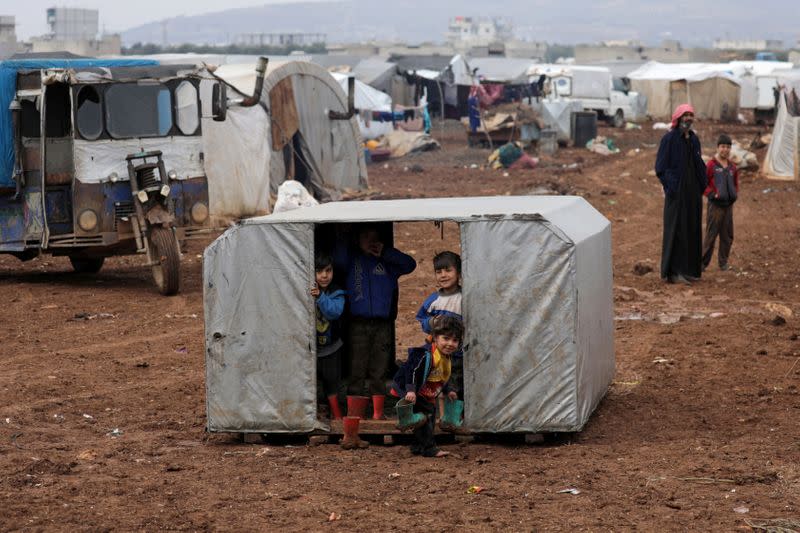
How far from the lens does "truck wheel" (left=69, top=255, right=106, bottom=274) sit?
15.7 meters

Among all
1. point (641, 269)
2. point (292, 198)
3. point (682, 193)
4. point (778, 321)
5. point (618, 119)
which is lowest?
point (618, 119)

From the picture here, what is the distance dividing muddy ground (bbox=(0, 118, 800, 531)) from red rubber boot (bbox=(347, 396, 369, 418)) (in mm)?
342

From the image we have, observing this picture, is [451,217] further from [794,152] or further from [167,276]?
[794,152]

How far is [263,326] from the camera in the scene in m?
7.79

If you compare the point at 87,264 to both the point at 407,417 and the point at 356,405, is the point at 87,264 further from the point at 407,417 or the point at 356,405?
the point at 407,417

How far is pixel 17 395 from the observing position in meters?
9.44

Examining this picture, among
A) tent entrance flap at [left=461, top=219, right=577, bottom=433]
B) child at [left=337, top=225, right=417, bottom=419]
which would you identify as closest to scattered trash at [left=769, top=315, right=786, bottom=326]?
child at [left=337, top=225, right=417, bottom=419]

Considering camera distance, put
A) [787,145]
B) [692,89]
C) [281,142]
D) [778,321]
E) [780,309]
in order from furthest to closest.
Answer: [692,89], [787,145], [281,142], [780,309], [778,321]

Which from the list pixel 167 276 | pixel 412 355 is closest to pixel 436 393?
pixel 412 355

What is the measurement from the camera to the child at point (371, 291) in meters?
8.38

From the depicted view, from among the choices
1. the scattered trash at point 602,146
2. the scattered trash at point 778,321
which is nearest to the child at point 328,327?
the scattered trash at point 778,321

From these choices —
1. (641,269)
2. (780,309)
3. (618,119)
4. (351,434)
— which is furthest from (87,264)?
(618,119)

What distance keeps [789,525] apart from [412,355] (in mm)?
2450

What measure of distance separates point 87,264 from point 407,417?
364 inches
